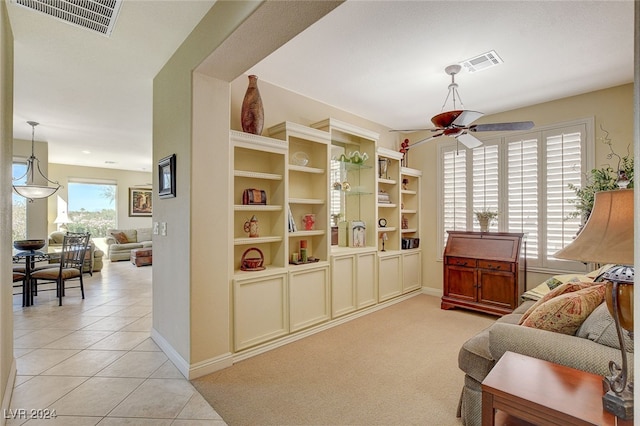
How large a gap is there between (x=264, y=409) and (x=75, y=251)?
183 inches

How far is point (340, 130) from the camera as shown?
3869 mm

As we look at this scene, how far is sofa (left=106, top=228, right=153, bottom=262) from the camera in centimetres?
856

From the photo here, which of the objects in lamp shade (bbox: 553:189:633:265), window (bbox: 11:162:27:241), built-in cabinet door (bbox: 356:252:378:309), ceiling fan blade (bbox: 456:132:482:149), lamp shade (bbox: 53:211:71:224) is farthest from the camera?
lamp shade (bbox: 53:211:71:224)

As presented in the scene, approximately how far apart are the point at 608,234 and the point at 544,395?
0.68 metres

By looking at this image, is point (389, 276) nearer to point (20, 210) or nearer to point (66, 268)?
point (66, 268)

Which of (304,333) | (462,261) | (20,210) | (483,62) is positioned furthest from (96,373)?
(20,210)

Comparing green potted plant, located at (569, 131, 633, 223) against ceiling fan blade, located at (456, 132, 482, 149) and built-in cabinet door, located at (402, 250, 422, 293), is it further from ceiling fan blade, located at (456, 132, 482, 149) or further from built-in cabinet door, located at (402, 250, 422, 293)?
built-in cabinet door, located at (402, 250, 422, 293)

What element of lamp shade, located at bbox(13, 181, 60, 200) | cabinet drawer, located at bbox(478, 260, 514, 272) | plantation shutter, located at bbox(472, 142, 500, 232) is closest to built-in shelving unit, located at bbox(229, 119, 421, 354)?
plantation shutter, located at bbox(472, 142, 500, 232)

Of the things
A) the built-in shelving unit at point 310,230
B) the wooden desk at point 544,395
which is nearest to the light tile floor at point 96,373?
the built-in shelving unit at point 310,230

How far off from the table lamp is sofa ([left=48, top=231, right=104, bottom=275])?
728cm

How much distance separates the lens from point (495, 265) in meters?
4.03

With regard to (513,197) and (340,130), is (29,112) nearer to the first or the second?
(340,130)

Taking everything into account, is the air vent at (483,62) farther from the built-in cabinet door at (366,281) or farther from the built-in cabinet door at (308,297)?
the built-in cabinet door at (308,297)

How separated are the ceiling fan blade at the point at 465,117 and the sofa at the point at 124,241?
8191 mm
